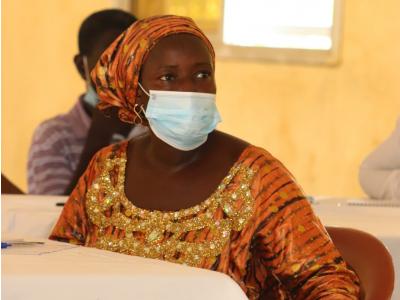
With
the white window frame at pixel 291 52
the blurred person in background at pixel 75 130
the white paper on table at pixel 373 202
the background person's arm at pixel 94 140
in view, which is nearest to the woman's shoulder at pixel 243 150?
the white paper on table at pixel 373 202

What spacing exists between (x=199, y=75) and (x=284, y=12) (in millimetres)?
4911

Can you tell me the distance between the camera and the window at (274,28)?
7188 mm

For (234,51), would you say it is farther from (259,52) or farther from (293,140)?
(293,140)

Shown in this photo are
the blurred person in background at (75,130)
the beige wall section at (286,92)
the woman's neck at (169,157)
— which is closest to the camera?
the woman's neck at (169,157)

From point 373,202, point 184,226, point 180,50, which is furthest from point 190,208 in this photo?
point 373,202

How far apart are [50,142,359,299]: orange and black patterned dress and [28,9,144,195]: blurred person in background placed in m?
1.97

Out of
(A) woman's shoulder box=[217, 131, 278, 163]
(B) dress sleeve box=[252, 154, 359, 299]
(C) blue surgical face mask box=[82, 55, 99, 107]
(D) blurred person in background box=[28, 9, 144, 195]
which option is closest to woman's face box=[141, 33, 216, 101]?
(A) woman's shoulder box=[217, 131, 278, 163]

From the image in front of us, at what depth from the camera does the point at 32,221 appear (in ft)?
10.6

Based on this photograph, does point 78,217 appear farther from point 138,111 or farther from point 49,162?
point 49,162

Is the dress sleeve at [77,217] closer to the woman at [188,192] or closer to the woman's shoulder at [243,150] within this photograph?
the woman at [188,192]

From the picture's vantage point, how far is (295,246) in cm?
234

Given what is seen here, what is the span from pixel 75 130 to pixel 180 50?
2187 mm

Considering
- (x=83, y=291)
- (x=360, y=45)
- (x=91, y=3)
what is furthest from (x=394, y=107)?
(x=83, y=291)

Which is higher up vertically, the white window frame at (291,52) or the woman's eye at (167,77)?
the woman's eye at (167,77)
